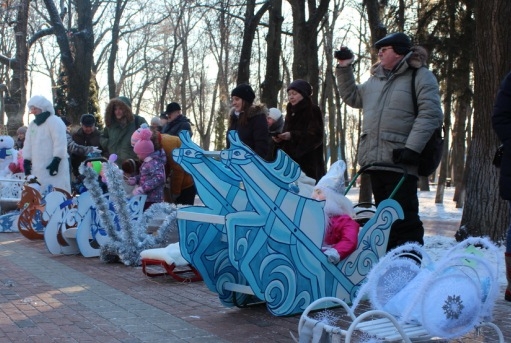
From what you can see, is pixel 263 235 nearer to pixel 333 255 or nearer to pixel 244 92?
pixel 333 255

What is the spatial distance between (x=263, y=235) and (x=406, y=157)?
151 centimetres

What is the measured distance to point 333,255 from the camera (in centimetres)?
547

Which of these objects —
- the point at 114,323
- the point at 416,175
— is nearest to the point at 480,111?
the point at 416,175

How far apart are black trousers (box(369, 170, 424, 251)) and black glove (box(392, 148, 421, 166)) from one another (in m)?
0.15

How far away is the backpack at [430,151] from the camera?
6.26 metres

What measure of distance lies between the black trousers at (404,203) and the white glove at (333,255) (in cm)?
102

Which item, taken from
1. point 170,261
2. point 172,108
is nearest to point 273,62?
point 172,108

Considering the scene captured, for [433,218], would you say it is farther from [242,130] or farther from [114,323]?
[114,323]

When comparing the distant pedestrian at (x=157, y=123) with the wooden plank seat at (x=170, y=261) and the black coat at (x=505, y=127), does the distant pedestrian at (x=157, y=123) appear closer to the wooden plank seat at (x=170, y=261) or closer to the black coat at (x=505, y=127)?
the wooden plank seat at (x=170, y=261)

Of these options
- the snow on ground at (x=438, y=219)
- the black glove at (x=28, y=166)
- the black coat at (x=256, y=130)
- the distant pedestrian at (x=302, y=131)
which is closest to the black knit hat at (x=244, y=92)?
the black coat at (x=256, y=130)

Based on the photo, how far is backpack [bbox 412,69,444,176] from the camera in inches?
246

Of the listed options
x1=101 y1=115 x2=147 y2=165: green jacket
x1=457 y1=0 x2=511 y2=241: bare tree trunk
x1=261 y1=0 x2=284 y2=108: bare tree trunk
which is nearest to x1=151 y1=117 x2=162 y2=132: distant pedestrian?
x1=101 y1=115 x2=147 y2=165: green jacket

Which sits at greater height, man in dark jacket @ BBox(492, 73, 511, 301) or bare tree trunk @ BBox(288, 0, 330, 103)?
bare tree trunk @ BBox(288, 0, 330, 103)

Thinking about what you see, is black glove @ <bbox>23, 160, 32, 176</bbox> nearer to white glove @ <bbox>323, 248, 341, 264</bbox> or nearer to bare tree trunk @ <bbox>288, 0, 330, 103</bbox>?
bare tree trunk @ <bbox>288, 0, 330, 103</bbox>
